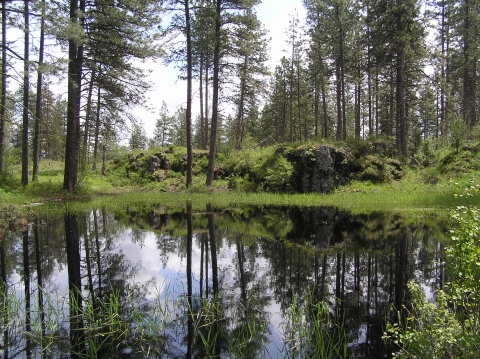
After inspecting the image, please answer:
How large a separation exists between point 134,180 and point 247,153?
9.84m

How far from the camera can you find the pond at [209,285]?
375 cm

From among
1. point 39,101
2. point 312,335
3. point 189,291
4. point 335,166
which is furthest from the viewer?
point 335,166

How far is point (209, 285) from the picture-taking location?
5.62 meters

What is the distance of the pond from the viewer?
3746 millimetres

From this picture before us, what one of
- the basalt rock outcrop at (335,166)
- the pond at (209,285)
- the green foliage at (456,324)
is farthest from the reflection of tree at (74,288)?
the basalt rock outcrop at (335,166)

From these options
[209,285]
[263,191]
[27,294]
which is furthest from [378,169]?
[27,294]

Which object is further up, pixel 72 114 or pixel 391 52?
pixel 391 52

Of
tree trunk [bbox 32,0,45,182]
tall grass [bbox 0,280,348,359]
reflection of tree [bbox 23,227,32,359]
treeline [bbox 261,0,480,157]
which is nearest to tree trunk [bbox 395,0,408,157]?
treeline [bbox 261,0,480,157]

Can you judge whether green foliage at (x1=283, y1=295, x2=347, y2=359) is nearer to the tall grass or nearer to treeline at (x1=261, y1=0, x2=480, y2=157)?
the tall grass

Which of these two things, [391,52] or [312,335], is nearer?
Result: [312,335]

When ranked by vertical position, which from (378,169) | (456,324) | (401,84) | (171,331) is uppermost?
(401,84)

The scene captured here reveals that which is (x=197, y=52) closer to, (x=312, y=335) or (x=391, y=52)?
(x=391, y=52)

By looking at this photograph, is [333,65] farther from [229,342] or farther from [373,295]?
[229,342]

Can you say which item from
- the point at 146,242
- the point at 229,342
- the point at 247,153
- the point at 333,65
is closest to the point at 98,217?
the point at 146,242
